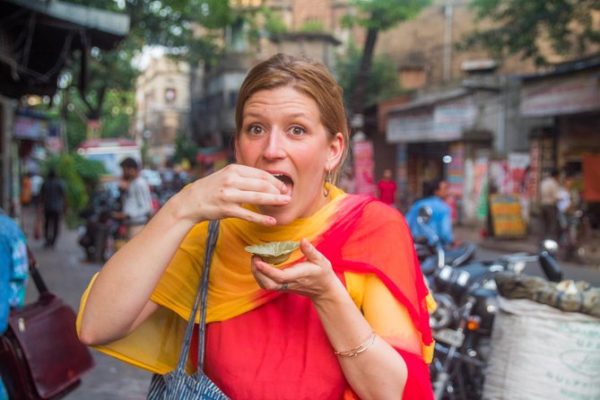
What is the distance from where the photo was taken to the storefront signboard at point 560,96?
13.7 metres

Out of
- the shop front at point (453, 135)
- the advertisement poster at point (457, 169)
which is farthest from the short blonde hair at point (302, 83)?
the advertisement poster at point (457, 169)

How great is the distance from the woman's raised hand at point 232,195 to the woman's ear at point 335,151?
25cm

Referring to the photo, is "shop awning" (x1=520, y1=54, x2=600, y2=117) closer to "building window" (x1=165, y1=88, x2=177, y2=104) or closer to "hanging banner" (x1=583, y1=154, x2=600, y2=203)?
"hanging banner" (x1=583, y1=154, x2=600, y2=203)

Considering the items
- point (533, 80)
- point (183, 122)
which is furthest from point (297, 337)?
point (183, 122)

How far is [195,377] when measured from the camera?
1.49 metres

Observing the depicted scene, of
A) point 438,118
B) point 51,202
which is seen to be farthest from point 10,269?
point 438,118

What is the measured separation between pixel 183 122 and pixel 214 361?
58.2m

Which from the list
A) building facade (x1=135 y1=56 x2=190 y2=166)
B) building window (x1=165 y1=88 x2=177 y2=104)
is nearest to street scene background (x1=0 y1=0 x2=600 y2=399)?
building window (x1=165 y1=88 x2=177 y2=104)

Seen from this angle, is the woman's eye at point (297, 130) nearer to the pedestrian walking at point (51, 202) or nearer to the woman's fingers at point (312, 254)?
the woman's fingers at point (312, 254)

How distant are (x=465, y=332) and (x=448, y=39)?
25568mm

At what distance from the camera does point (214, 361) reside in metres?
1.56

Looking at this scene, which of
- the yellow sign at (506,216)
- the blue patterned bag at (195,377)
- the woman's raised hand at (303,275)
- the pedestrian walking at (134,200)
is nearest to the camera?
the woman's raised hand at (303,275)

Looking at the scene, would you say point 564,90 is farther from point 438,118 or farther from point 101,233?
point 101,233

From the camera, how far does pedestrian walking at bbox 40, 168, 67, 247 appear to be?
523 inches
